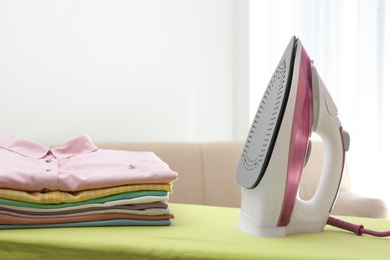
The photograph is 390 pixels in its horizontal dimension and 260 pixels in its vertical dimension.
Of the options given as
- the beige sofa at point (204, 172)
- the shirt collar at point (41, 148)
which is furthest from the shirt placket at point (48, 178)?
the beige sofa at point (204, 172)

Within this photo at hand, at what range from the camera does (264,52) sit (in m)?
3.03

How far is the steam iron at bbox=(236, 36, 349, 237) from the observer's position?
104 centimetres

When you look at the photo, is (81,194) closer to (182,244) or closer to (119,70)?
(182,244)

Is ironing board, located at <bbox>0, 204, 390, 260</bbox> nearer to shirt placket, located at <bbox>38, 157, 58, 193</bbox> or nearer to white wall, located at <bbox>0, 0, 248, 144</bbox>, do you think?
shirt placket, located at <bbox>38, 157, 58, 193</bbox>

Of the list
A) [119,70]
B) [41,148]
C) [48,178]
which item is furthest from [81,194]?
[119,70]

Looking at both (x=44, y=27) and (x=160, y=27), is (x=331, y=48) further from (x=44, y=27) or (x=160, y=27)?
(x=44, y=27)

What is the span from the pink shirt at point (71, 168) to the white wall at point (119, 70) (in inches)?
24.0

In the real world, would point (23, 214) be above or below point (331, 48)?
below

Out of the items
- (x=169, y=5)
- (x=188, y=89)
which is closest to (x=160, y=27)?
(x=169, y=5)

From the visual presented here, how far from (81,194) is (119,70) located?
1.25 meters

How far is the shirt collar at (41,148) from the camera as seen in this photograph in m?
1.33

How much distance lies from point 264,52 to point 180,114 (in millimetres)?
616

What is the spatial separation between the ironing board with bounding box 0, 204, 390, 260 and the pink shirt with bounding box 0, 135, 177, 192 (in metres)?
0.09

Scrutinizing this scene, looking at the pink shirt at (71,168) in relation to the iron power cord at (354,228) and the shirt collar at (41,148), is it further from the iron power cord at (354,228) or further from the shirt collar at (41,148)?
the iron power cord at (354,228)
